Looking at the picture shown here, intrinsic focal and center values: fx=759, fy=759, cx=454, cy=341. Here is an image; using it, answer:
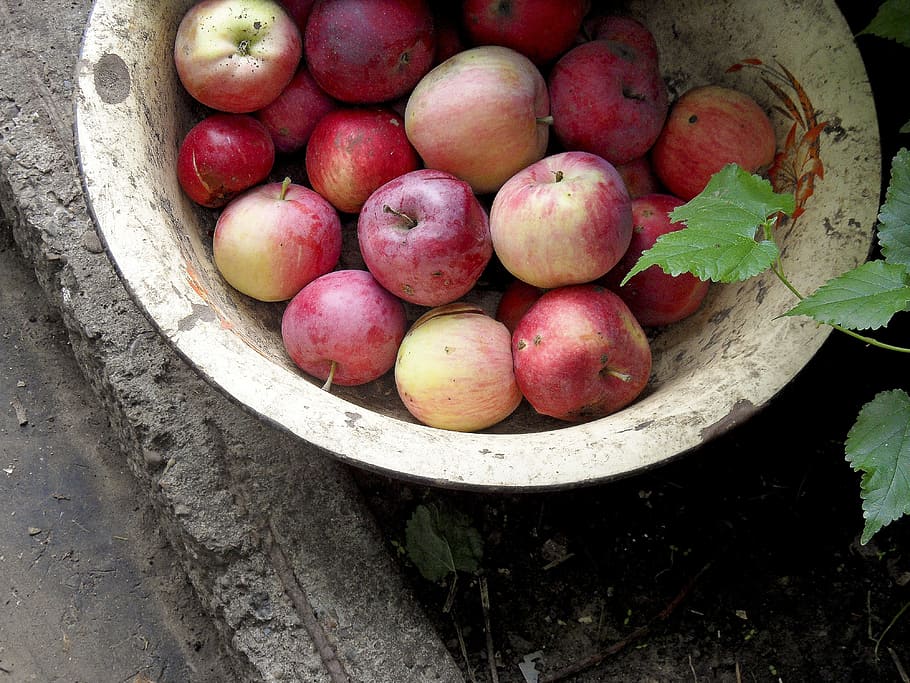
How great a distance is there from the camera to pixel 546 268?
1220mm

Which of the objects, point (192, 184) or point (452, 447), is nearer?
point (452, 447)

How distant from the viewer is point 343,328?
4.10 ft

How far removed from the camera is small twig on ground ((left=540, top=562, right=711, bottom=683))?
1.57 meters

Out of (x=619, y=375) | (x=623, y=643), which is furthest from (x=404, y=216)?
(x=623, y=643)

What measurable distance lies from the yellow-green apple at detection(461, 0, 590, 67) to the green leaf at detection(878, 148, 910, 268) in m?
0.63

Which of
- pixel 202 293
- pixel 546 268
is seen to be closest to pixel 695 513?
pixel 546 268

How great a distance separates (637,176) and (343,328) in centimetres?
63

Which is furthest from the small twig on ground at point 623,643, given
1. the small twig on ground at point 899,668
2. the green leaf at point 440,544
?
the small twig on ground at point 899,668

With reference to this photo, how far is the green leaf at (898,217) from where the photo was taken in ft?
3.15

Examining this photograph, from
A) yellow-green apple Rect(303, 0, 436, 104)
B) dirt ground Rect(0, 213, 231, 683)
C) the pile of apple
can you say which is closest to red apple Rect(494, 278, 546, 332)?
the pile of apple

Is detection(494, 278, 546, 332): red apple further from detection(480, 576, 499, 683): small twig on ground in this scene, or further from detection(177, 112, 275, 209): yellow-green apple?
detection(480, 576, 499, 683): small twig on ground

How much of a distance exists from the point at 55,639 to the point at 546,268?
4.51 ft

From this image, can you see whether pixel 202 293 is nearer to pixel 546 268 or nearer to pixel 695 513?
pixel 546 268

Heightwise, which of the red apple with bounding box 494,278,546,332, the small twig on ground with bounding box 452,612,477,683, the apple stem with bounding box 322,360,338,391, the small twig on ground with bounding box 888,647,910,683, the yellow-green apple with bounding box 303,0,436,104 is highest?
the yellow-green apple with bounding box 303,0,436,104
